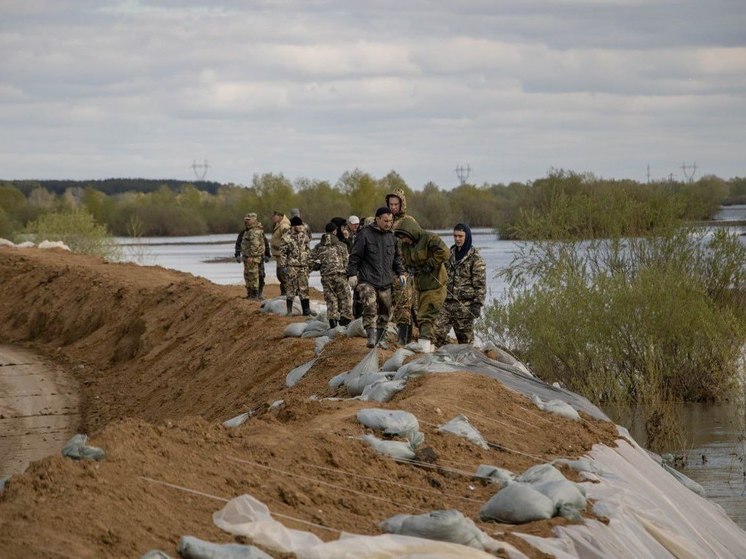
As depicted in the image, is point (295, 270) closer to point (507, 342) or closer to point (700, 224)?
point (507, 342)

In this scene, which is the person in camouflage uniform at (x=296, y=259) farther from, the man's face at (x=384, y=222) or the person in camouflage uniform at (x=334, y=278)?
the man's face at (x=384, y=222)

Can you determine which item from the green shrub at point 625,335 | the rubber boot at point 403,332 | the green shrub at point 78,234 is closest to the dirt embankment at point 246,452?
the rubber boot at point 403,332

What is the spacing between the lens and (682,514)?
10359 mm

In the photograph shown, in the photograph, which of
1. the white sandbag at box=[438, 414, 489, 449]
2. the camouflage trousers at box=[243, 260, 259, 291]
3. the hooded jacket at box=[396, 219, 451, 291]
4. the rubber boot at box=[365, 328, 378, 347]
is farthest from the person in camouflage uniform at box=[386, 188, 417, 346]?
the camouflage trousers at box=[243, 260, 259, 291]

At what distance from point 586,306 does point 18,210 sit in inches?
3331

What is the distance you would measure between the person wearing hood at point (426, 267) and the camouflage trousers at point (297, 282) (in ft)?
11.4

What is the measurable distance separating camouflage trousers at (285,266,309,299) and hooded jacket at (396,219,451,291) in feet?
11.3

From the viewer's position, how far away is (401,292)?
15.4m

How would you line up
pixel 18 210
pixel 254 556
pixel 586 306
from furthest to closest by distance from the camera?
1. pixel 18 210
2. pixel 586 306
3. pixel 254 556

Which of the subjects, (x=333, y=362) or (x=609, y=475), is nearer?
(x=609, y=475)

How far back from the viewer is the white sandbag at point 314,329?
17422 mm

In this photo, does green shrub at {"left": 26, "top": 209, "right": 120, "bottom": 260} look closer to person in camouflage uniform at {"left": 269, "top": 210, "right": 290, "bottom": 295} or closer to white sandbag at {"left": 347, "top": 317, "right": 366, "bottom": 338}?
person in camouflage uniform at {"left": 269, "top": 210, "right": 290, "bottom": 295}

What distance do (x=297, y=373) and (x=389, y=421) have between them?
220 inches

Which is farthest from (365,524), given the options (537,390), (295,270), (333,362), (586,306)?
(586,306)
